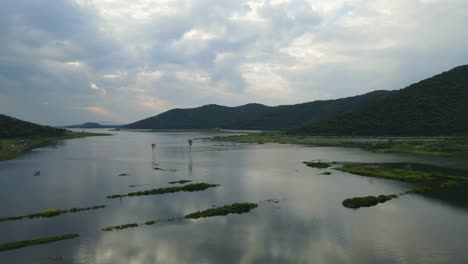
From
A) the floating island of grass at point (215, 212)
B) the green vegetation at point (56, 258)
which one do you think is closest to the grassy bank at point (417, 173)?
the floating island of grass at point (215, 212)

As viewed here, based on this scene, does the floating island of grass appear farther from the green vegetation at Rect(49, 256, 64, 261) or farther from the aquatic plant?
the aquatic plant

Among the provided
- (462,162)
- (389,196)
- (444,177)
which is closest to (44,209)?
(389,196)

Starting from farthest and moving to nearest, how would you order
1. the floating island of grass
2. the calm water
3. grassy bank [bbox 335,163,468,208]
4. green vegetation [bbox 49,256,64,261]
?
grassy bank [bbox 335,163,468,208]
the floating island of grass
the calm water
green vegetation [bbox 49,256,64,261]

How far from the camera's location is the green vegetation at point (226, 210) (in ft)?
154

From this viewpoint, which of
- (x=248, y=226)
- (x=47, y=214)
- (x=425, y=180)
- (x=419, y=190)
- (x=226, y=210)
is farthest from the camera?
(x=425, y=180)

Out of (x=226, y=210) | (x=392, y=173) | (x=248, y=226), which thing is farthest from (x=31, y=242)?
(x=392, y=173)

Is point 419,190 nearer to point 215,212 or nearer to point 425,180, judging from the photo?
point 425,180

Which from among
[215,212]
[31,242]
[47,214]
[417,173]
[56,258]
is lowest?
[56,258]

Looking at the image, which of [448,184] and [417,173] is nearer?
[448,184]

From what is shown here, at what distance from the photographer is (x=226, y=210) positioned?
4875 cm

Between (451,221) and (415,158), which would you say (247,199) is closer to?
(451,221)

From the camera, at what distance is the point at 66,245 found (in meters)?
36.4

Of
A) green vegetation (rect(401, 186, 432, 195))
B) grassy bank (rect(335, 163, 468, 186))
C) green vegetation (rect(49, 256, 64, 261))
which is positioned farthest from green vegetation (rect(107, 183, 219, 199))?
grassy bank (rect(335, 163, 468, 186))

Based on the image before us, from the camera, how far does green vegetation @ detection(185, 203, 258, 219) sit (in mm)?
46938
